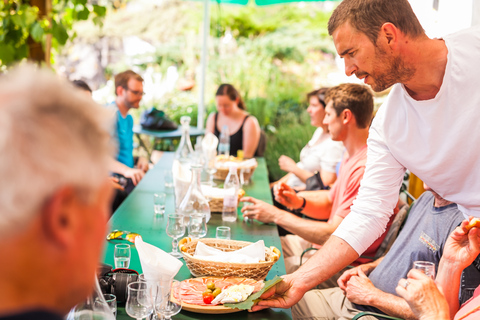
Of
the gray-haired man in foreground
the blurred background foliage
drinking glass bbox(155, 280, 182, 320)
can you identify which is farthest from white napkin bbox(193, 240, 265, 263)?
the blurred background foliage

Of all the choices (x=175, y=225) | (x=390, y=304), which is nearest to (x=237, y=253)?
(x=175, y=225)

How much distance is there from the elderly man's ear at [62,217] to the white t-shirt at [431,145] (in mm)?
1528

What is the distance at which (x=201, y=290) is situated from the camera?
168cm

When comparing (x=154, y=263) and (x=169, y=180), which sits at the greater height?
(x=154, y=263)

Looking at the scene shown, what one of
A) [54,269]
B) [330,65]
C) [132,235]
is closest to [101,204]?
[54,269]

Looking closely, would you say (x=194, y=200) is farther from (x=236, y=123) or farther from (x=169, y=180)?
(x=236, y=123)

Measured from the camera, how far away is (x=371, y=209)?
2.05 meters

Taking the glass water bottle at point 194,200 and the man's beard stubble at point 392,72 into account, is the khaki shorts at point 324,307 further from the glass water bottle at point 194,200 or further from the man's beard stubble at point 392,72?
the man's beard stubble at point 392,72

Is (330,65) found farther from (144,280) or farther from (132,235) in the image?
(144,280)

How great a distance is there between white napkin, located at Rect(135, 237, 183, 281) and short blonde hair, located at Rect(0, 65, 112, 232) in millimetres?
988

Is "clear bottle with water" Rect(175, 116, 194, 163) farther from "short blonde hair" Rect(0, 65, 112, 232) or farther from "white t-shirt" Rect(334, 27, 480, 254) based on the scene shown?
"short blonde hair" Rect(0, 65, 112, 232)

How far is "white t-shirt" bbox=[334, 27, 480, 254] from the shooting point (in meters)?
1.78

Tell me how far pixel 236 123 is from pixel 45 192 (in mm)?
4812

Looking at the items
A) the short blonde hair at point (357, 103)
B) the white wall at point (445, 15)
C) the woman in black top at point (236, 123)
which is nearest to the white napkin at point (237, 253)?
the short blonde hair at point (357, 103)
